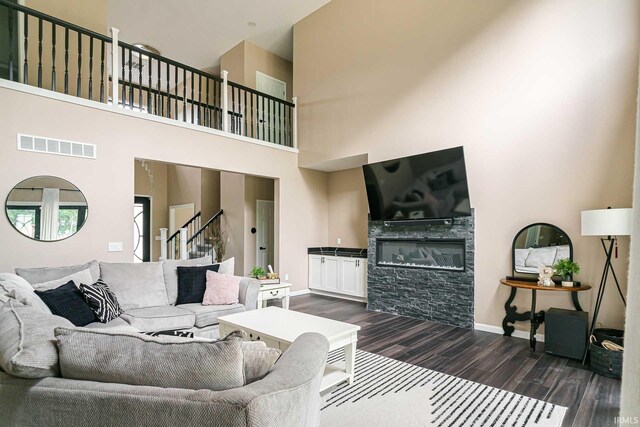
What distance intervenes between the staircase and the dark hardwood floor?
12.1 feet

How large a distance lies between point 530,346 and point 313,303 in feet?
11.0

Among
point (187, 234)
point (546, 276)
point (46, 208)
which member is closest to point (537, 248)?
point (546, 276)

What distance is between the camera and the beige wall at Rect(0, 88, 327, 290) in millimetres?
3859

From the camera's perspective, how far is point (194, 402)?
1.19 m

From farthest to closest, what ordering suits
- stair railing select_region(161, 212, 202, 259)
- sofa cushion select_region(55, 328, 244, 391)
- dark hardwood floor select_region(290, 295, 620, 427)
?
stair railing select_region(161, 212, 202, 259) → dark hardwood floor select_region(290, 295, 620, 427) → sofa cushion select_region(55, 328, 244, 391)

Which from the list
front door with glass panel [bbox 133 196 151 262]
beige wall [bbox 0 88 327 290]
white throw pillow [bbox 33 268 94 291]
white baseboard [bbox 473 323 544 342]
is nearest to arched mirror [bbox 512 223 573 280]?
white baseboard [bbox 473 323 544 342]

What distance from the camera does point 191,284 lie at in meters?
4.25

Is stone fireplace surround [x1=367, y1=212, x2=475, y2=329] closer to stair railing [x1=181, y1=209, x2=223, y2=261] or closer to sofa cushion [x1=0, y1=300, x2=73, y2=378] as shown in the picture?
stair railing [x1=181, y1=209, x2=223, y2=261]

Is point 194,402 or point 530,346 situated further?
point 530,346

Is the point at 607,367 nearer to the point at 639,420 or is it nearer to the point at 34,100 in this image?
the point at 639,420

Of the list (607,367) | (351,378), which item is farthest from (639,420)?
(607,367)

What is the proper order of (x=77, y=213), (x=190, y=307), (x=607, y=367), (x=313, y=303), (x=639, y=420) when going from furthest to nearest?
(x=313, y=303) < (x=77, y=213) < (x=190, y=307) < (x=607, y=367) < (x=639, y=420)

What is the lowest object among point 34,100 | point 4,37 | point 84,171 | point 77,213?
point 77,213

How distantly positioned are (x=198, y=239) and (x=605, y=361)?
7.46 metres
